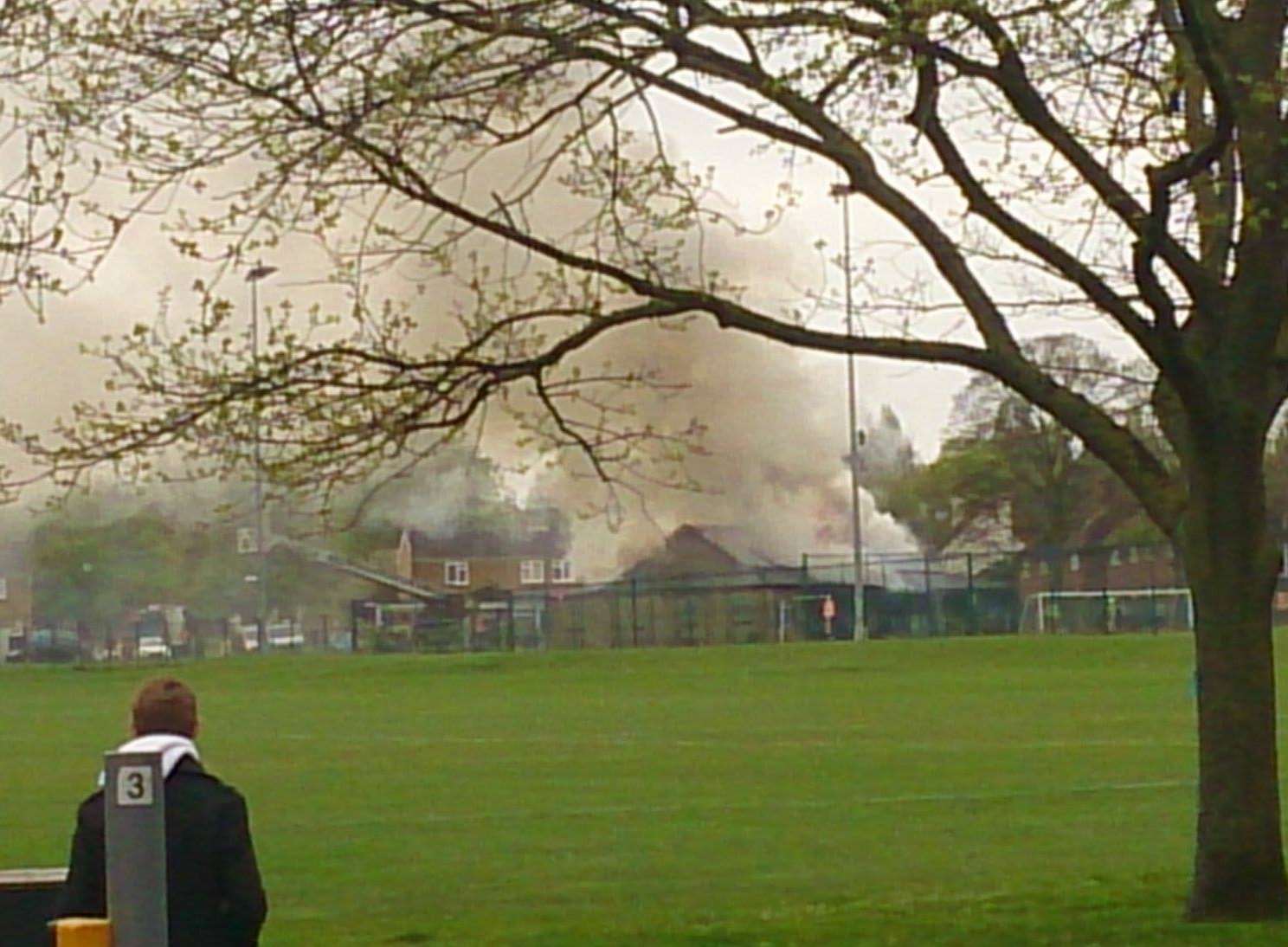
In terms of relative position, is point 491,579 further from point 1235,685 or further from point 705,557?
point 1235,685

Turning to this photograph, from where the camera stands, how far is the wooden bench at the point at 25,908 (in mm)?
7613

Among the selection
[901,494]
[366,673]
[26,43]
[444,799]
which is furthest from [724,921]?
[901,494]

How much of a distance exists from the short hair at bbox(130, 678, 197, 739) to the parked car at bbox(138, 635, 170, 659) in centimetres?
6677

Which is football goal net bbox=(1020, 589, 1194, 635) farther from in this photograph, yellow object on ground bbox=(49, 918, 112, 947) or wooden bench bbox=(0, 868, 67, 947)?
yellow object on ground bbox=(49, 918, 112, 947)

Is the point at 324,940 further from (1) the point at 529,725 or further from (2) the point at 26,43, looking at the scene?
(1) the point at 529,725

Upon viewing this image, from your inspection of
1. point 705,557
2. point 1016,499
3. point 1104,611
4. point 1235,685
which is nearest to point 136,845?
point 1235,685

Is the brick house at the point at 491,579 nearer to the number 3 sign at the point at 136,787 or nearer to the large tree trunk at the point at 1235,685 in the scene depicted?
the large tree trunk at the point at 1235,685

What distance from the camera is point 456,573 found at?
7562 centimetres

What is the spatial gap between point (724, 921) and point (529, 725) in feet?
86.5

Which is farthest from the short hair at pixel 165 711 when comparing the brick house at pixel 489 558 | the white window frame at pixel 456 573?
the white window frame at pixel 456 573

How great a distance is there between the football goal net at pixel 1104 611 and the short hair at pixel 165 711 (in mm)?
68857

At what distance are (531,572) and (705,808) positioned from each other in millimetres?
52496

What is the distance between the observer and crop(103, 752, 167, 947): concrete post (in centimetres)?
614

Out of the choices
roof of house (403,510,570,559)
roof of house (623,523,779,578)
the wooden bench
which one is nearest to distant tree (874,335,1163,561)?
roof of house (623,523,779,578)
